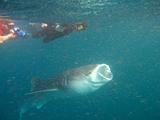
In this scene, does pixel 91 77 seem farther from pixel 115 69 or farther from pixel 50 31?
pixel 115 69

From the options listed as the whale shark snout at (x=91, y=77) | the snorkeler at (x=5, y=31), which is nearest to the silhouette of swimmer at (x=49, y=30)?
the snorkeler at (x=5, y=31)

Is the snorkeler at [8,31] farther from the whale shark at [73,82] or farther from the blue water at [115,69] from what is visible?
the whale shark at [73,82]

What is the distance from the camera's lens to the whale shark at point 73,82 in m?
12.9

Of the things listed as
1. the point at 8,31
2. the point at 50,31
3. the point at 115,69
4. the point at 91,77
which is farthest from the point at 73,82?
the point at 115,69

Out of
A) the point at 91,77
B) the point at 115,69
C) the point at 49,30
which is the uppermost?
the point at 91,77

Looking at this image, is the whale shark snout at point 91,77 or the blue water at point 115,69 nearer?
the whale shark snout at point 91,77

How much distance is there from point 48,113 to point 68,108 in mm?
3668

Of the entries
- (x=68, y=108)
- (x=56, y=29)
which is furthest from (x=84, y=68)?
(x=68, y=108)

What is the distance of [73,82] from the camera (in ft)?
43.5

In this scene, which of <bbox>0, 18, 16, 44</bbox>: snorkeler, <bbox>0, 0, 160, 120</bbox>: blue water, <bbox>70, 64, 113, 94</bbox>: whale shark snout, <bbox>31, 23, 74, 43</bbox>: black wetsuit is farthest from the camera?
<bbox>0, 18, 16, 44</bbox>: snorkeler

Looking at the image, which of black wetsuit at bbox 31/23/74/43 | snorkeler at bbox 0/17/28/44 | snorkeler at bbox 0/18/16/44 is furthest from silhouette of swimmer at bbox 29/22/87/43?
snorkeler at bbox 0/18/16/44

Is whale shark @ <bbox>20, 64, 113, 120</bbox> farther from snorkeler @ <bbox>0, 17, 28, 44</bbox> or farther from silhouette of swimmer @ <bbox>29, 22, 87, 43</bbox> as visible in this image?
snorkeler @ <bbox>0, 17, 28, 44</bbox>

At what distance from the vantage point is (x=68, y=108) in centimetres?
3988

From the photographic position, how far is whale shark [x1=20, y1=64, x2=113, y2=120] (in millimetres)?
12938
